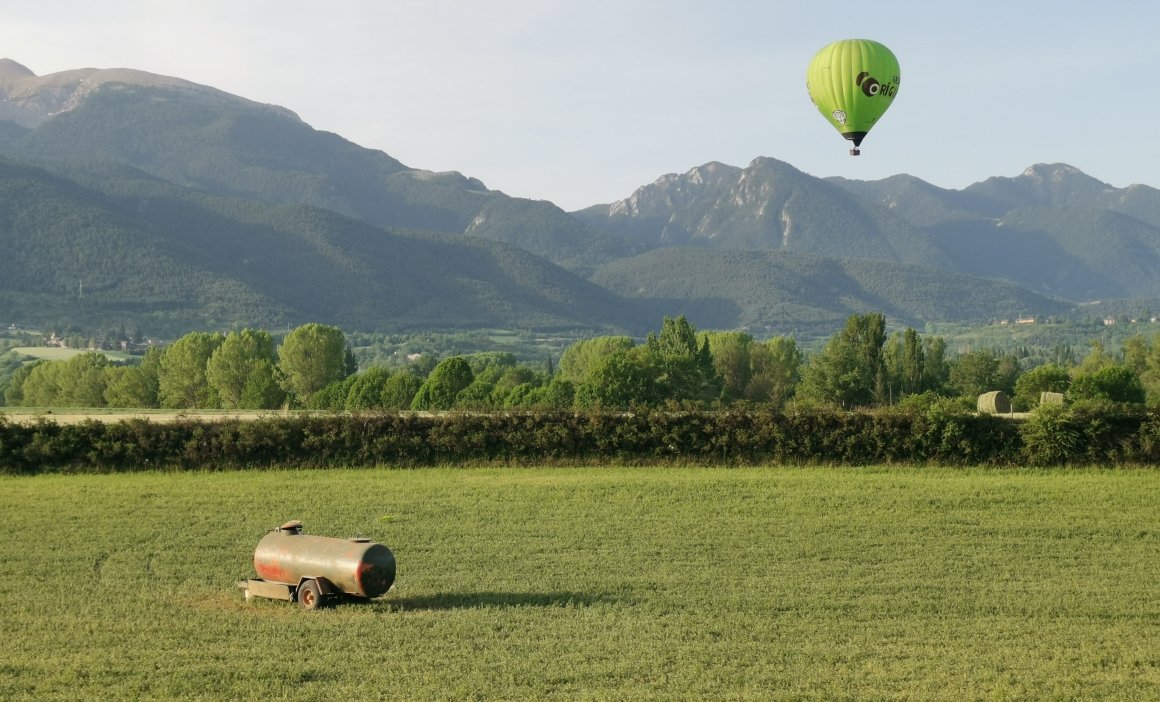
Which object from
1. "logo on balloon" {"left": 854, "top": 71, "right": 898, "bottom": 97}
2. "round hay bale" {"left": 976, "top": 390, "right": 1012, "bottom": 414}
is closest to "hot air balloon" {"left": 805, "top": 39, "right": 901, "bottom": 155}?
"logo on balloon" {"left": 854, "top": 71, "right": 898, "bottom": 97}

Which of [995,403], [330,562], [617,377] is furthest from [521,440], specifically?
[617,377]

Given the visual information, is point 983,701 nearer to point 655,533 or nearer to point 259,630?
point 259,630

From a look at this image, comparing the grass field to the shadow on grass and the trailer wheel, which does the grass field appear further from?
the trailer wheel

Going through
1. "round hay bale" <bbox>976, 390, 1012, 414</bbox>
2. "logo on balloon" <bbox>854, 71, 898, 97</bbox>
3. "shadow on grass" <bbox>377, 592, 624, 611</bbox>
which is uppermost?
"logo on balloon" <bbox>854, 71, 898, 97</bbox>

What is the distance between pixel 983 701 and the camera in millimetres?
15812

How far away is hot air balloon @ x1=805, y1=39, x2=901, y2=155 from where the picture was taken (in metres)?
44.8

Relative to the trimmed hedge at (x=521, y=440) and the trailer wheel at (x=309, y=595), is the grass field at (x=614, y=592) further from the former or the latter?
the trimmed hedge at (x=521, y=440)

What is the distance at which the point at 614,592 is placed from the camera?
75.2ft

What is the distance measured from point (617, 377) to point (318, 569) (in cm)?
6455

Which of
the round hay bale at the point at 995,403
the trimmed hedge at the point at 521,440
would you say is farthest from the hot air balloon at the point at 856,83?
the round hay bale at the point at 995,403

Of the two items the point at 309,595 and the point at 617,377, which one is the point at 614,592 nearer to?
the point at 309,595

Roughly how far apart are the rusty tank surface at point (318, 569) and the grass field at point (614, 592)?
0.43 m

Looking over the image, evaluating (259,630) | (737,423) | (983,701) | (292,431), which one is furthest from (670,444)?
(983,701)

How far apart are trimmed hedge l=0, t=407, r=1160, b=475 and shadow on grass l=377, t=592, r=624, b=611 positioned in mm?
20574
